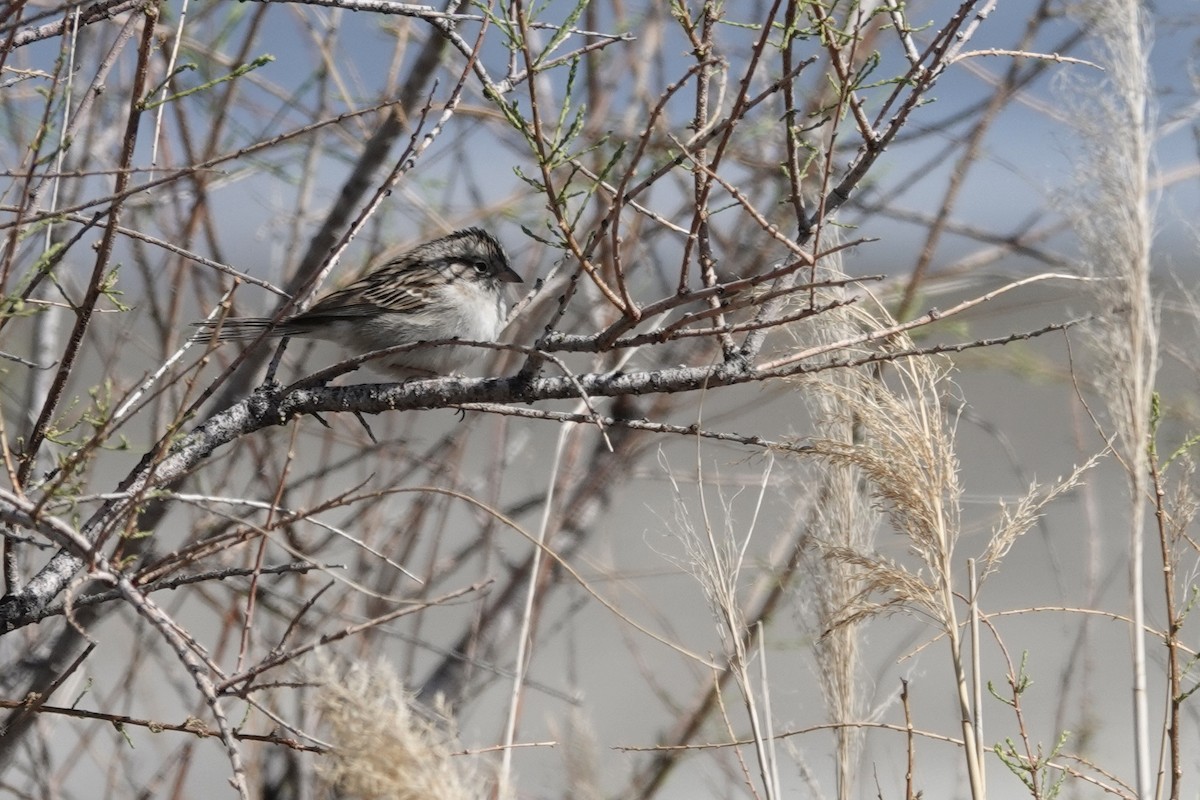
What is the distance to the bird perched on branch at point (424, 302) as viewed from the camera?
3680mm

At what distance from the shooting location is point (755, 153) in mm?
4445

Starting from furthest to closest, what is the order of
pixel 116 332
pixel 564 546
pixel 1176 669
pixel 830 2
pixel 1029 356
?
pixel 1029 356, pixel 564 546, pixel 116 332, pixel 1176 669, pixel 830 2

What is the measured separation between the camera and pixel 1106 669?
648cm

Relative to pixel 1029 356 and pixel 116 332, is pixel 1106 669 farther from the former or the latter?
pixel 116 332

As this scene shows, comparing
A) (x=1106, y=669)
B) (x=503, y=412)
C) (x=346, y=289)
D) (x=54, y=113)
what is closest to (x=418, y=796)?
(x=503, y=412)

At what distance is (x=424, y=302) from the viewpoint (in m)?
3.76

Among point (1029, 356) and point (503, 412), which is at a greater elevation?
point (1029, 356)

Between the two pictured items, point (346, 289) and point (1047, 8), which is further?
point (1047, 8)

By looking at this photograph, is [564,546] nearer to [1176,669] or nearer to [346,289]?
[346,289]

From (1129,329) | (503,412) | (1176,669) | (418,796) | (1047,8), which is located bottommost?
(418,796)

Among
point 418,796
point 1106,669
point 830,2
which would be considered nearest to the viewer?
point 418,796

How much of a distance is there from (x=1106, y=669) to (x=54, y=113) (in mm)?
6185

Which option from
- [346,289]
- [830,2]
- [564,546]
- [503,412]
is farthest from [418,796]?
[564,546]

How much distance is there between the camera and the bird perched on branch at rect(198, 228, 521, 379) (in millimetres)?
3680
